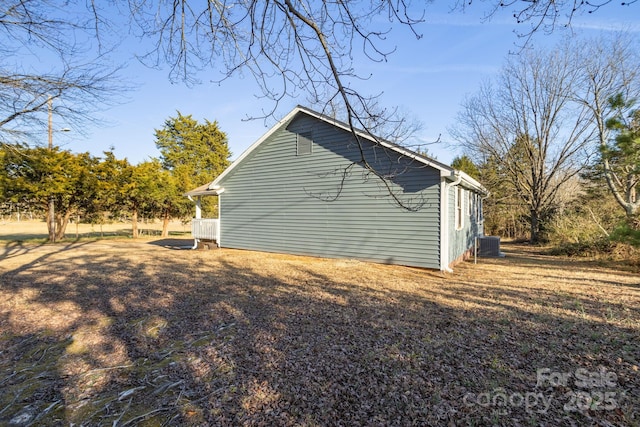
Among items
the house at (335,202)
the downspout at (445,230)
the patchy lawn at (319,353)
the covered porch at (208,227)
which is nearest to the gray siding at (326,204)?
the house at (335,202)

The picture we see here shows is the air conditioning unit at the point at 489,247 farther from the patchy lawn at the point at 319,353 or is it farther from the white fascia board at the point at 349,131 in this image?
the patchy lawn at the point at 319,353

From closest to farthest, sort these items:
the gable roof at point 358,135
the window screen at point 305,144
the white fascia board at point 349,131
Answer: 1. the white fascia board at point 349,131
2. the gable roof at point 358,135
3. the window screen at point 305,144

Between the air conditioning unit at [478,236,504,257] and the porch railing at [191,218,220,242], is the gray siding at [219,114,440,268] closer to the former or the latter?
the porch railing at [191,218,220,242]

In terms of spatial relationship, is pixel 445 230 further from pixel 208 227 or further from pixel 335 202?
pixel 208 227

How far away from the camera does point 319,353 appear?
3510mm

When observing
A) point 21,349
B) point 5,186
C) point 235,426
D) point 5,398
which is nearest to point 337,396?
point 235,426

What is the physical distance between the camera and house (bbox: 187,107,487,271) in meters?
8.83

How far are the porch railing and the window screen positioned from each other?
16.9 feet

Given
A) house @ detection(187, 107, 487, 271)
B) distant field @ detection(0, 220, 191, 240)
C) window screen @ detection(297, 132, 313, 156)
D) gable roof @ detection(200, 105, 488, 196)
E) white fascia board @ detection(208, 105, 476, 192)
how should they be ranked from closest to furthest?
white fascia board @ detection(208, 105, 476, 192), gable roof @ detection(200, 105, 488, 196), house @ detection(187, 107, 487, 271), window screen @ detection(297, 132, 313, 156), distant field @ detection(0, 220, 191, 240)

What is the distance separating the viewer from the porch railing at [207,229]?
542 inches

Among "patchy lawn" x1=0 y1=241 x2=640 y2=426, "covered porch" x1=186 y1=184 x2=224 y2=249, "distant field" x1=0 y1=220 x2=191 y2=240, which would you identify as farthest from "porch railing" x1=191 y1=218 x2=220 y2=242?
"distant field" x1=0 y1=220 x2=191 y2=240

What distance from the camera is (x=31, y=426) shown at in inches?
94.7

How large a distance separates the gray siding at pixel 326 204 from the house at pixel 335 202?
29 mm

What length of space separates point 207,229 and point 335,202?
6.42 meters
